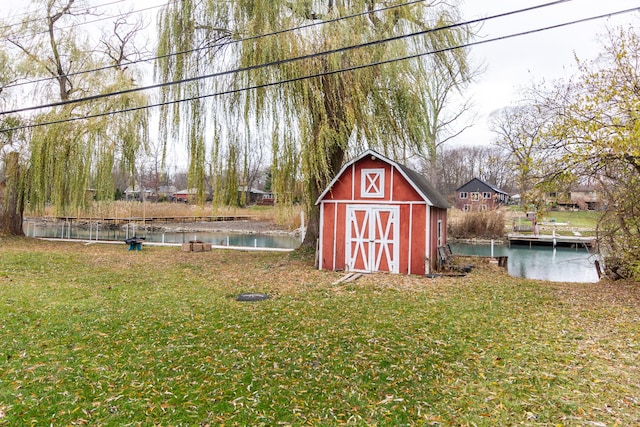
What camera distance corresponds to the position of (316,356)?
442cm

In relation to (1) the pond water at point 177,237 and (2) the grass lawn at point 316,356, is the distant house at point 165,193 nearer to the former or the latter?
(1) the pond water at point 177,237

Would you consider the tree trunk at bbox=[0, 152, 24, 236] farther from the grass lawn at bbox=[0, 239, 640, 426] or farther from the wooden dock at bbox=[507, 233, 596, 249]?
the wooden dock at bbox=[507, 233, 596, 249]

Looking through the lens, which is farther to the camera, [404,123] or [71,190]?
[71,190]

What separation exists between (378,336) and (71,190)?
45.1ft

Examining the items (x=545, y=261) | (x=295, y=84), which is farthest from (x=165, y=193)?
(x=295, y=84)

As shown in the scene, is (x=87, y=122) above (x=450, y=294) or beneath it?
above

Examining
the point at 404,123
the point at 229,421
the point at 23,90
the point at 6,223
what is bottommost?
the point at 229,421

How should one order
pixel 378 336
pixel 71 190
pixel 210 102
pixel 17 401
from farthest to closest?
pixel 71 190 → pixel 210 102 → pixel 378 336 → pixel 17 401

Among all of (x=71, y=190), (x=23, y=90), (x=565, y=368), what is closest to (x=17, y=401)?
(x=565, y=368)

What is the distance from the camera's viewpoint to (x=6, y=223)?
16.4 metres

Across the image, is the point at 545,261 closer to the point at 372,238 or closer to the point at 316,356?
the point at 372,238

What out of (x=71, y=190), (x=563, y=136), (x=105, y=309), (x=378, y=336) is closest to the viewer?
(x=378, y=336)

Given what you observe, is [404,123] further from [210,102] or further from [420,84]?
[210,102]

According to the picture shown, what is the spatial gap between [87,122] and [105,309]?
35.8 ft
